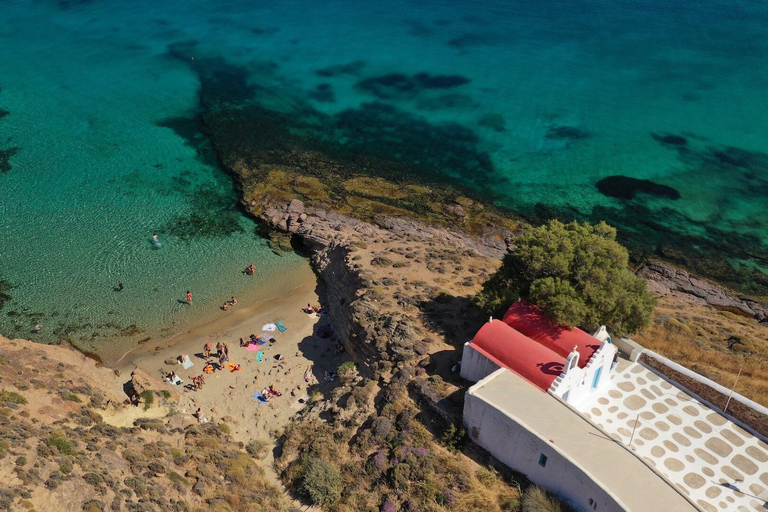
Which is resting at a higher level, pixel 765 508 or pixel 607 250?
pixel 607 250

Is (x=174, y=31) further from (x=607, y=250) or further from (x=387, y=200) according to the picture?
(x=607, y=250)

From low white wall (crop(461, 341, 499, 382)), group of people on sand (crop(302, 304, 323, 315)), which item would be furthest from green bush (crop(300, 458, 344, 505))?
group of people on sand (crop(302, 304, 323, 315))

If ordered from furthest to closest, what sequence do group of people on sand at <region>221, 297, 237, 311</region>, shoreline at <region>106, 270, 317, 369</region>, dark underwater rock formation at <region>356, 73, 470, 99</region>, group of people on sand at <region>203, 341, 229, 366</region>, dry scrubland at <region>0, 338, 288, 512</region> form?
dark underwater rock formation at <region>356, 73, 470, 99</region> → group of people on sand at <region>221, 297, 237, 311</region> → shoreline at <region>106, 270, 317, 369</region> → group of people on sand at <region>203, 341, 229, 366</region> → dry scrubland at <region>0, 338, 288, 512</region>

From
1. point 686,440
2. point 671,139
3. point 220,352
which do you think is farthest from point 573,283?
point 671,139

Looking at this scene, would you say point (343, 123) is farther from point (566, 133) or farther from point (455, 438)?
point (455, 438)

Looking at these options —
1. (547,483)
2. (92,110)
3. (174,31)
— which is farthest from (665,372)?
(174,31)

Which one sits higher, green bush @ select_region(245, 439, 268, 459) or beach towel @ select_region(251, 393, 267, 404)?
green bush @ select_region(245, 439, 268, 459)

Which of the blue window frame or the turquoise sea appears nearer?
the blue window frame

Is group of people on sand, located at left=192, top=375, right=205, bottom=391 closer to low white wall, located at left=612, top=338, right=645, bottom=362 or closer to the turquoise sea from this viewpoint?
the turquoise sea
